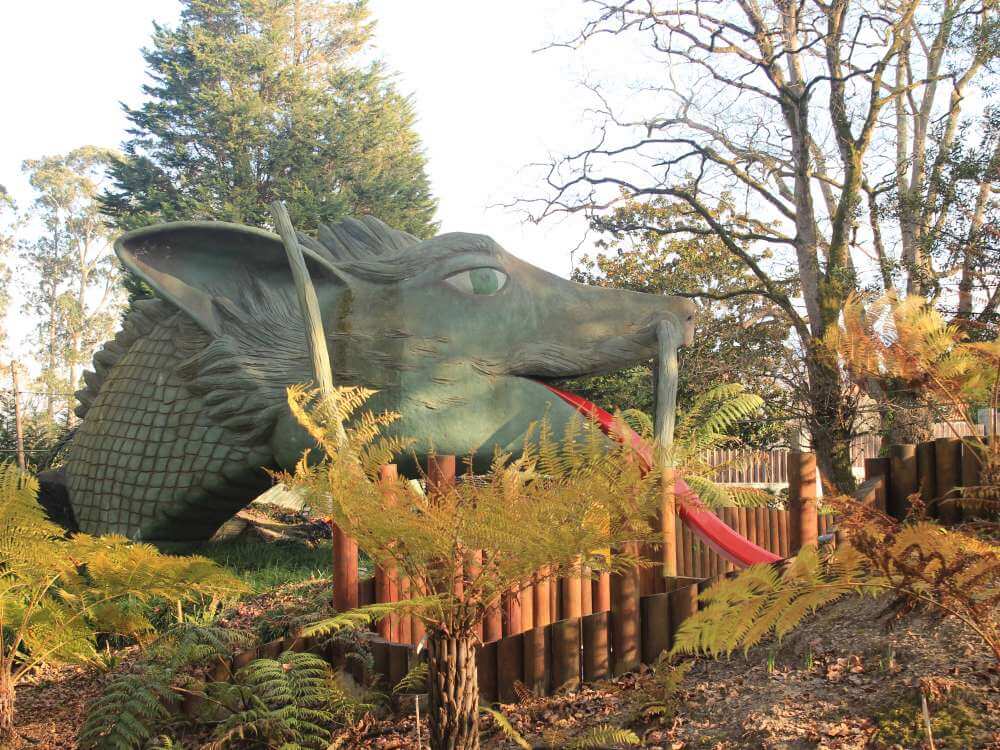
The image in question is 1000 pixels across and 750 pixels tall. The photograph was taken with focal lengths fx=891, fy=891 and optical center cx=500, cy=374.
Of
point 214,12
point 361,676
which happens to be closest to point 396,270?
point 361,676

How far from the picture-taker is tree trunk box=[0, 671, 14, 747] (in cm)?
329

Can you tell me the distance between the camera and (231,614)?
457cm

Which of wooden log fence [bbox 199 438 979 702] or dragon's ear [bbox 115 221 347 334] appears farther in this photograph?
dragon's ear [bbox 115 221 347 334]

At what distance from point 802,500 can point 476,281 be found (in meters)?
2.71

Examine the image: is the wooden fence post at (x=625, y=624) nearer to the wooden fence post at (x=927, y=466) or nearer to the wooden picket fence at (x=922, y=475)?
the wooden picket fence at (x=922, y=475)

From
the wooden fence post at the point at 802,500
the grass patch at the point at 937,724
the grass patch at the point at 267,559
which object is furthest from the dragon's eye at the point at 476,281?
the grass patch at the point at 937,724

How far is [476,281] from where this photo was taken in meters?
5.28

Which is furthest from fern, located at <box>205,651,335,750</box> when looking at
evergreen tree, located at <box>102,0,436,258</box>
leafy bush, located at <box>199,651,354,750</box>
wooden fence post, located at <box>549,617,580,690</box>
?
evergreen tree, located at <box>102,0,436,258</box>

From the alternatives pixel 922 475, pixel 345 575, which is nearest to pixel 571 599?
pixel 345 575

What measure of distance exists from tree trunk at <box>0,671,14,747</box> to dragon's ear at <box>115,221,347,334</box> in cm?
251

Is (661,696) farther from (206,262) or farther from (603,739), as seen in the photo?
(206,262)

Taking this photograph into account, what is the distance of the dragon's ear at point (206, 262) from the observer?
5.30m

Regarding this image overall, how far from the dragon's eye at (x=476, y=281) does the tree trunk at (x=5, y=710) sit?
9.83ft

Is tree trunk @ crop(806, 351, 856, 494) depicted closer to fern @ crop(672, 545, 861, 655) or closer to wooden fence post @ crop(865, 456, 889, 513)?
wooden fence post @ crop(865, 456, 889, 513)
